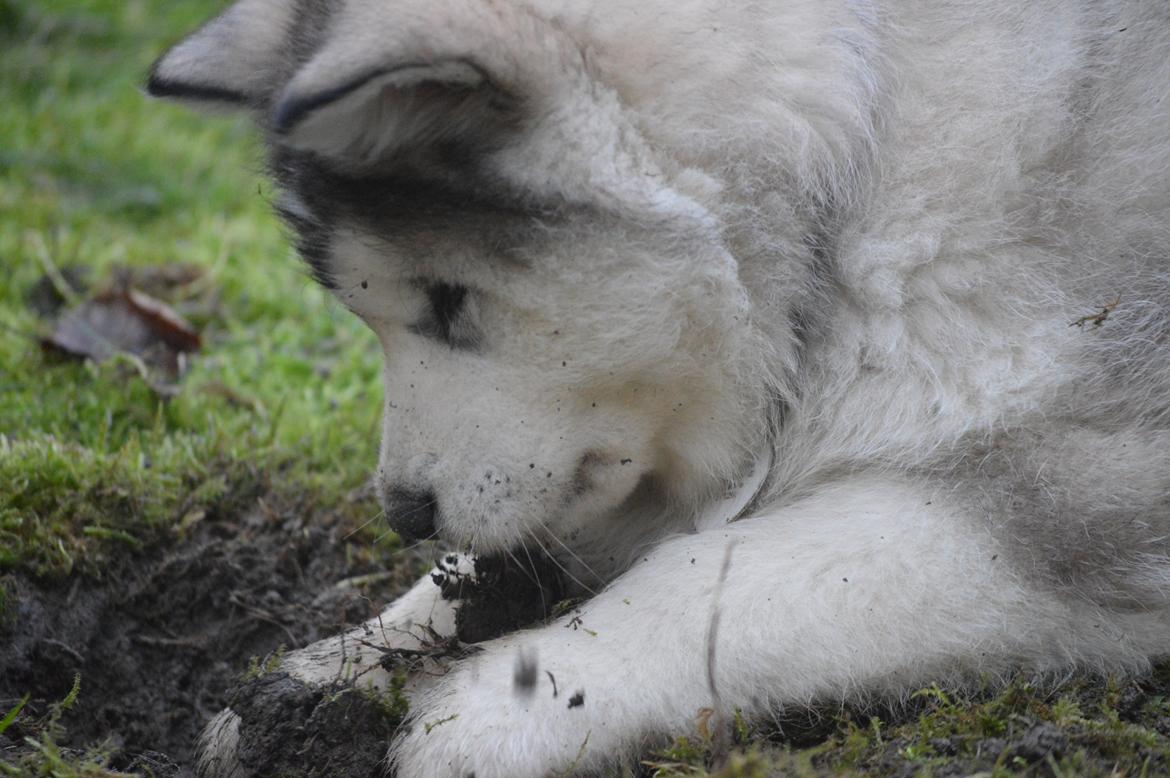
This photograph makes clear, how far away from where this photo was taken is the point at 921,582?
2.39 metres

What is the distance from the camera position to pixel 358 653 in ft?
9.02

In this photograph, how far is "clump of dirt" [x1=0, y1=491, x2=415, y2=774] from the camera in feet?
9.66

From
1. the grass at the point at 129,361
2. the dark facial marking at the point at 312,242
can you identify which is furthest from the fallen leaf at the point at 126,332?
the dark facial marking at the point at 312,242

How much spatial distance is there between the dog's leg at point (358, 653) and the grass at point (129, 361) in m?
0.76

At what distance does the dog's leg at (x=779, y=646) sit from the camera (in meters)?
2.32

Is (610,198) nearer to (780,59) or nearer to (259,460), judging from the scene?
(780,59)

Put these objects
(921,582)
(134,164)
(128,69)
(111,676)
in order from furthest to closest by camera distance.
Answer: (128,69), (134,164), (111,676), (921,582)

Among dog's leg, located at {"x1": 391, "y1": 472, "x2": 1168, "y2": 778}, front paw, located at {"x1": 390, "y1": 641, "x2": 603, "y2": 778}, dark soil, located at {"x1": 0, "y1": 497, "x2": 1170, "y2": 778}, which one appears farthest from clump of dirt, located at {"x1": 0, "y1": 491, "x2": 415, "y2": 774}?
dog's leg, located at {"x1": 391, "y1": 472, "x2": 1168, "y2": 778}

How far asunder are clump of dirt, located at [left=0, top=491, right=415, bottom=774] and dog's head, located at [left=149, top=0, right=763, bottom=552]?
542mm

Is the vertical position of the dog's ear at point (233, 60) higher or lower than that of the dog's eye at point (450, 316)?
higher

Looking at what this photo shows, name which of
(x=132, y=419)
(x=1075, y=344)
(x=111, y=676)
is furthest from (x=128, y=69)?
(x=1075, y=344)

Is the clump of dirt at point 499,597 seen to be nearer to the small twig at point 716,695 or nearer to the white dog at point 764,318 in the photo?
the white dog at point 764,318

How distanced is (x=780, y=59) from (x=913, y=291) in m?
0.57

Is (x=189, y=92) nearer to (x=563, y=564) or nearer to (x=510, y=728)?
(x=563, y=564)
